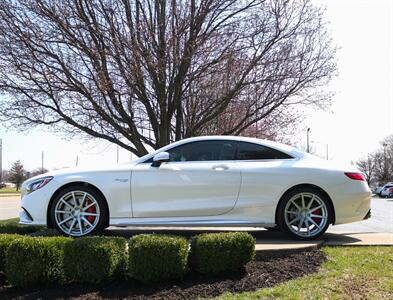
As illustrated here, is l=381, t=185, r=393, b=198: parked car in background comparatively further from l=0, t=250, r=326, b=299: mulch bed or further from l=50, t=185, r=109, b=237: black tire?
l=0, t=250, r=326, b=299: mulch bed

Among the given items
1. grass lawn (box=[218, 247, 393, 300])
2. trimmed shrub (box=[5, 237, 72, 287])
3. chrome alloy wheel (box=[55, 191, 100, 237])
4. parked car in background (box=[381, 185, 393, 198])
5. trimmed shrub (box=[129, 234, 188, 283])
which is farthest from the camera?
parked car in background (box=[381, 185, 393, 198])

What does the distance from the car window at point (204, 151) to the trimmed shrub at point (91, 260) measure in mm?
2148

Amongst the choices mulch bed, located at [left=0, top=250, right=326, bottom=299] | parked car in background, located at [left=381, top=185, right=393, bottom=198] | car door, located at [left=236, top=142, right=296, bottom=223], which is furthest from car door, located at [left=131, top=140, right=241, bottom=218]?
parked car in background, located at [left=381, top=185, right=393, bottom=198]

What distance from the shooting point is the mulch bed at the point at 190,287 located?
430cm

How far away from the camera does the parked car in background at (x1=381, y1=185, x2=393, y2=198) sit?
160ft

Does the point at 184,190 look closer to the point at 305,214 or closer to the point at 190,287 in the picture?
the point at 305,214

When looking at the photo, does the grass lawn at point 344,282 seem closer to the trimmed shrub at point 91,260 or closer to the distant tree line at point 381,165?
the trimmed shrub at point 91,260

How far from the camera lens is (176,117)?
12555 mm

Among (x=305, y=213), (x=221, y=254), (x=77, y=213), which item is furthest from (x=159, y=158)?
(x=305, y=213)

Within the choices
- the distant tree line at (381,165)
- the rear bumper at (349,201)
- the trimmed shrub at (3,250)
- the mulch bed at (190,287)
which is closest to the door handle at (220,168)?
the rear bumper at (349,201)

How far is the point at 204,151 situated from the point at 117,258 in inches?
92.4

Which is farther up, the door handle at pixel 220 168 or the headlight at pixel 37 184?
the door handle at pixel 220 168

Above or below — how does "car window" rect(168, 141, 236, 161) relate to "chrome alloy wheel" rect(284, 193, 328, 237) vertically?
above

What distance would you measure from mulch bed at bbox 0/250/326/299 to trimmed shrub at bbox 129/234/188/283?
96mm
